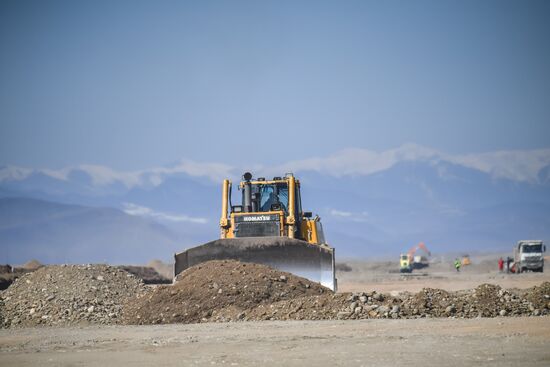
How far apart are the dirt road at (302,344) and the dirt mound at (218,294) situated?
1520 mm

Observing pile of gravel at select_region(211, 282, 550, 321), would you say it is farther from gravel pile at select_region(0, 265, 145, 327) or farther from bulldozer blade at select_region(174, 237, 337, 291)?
gravel pile at select_region(0, 265, 145, 327)

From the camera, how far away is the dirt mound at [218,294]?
22234mm

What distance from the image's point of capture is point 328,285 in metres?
25.0

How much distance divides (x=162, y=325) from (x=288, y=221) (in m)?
6.45

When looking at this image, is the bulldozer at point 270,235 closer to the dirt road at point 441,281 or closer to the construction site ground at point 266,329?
the construction site ground at point 266,329

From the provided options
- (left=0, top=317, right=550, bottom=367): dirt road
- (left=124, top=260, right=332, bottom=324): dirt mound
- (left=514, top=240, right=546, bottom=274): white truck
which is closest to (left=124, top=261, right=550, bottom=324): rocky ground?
(left=124, top=260, right=332, bottom=324): dirt mound

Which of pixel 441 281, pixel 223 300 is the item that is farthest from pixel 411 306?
pixel 441 281

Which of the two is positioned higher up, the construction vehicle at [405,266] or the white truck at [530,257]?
the construction vehicle at [405,266]

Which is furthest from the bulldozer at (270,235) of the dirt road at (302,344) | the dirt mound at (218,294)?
the dirt road at (302,344)

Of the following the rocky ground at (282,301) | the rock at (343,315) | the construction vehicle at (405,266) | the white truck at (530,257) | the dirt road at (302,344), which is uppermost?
the construction vehicle at (405,266)

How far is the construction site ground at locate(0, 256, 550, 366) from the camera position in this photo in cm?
1474

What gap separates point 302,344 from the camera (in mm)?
16141

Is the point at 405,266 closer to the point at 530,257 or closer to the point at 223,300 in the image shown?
the point at 530,257

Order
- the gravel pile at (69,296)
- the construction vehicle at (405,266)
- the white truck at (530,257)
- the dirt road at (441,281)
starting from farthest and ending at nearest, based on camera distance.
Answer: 1. the construction vehicle at (405,266)
2. the white truck at (530,257)
3. the dirt road at (441,281)
4. the gravel pile at (69,296)
